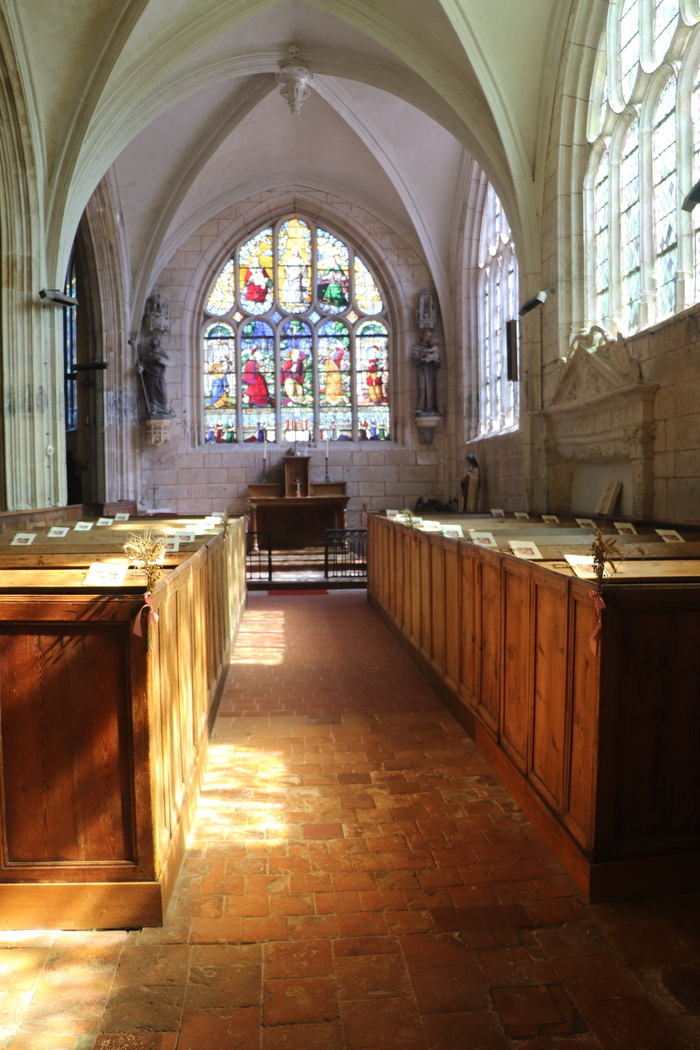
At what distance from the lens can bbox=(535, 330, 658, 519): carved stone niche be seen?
723 cm

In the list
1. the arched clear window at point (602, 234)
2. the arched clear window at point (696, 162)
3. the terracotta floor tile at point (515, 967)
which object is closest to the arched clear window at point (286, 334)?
the arched clear window at point (602, 234)

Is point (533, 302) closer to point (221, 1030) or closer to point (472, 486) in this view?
point (472, 486)

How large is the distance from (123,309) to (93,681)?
1389 cm

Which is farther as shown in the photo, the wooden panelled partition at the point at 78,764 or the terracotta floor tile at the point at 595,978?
the wooden panelled partition at the point at 78,764

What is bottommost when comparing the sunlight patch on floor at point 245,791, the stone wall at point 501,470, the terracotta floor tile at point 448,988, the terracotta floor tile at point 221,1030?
the sunlight patch on floor at point 245,791

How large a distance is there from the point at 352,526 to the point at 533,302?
7.57 meters

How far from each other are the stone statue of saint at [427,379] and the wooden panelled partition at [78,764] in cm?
1375

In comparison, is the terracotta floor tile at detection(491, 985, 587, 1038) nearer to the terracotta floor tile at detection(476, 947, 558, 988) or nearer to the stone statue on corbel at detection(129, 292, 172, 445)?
the terracotta floor tile at detection(476, 947, 558, 988)

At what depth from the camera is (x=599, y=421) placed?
844cm

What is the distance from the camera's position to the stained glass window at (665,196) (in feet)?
23.0

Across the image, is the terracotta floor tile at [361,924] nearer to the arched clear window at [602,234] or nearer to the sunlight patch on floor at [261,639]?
the sunlight patch on floor at [261,639]

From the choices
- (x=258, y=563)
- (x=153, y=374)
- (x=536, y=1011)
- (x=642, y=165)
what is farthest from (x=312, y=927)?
(x=153, y=374)

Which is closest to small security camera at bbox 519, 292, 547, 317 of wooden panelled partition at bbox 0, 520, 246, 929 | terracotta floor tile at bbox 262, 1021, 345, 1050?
wooden panelled partition at bbox 0, 520, 246, 929

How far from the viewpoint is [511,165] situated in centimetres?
987
